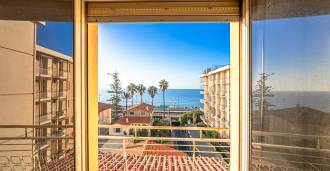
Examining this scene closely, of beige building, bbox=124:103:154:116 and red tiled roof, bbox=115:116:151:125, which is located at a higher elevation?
beige building, bbox=124:103:154:116

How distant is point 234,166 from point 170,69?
1291 mm

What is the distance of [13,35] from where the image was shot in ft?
6.12

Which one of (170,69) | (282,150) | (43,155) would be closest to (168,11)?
(170,69)

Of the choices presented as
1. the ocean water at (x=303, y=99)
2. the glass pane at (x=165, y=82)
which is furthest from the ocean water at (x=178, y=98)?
the ocean water at (x=303, y=99)

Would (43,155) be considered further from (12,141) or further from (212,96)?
(212,96)

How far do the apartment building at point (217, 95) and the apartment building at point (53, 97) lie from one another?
1.48 meters

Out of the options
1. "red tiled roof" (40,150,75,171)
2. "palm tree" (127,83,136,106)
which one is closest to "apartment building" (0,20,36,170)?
"red tiled roof" (40,150,75,171)

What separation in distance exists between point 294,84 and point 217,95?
175 cm

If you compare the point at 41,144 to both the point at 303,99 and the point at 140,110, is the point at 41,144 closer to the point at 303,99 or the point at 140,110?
the point at 140,110

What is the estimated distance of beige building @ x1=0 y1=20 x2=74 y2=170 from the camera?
6.12 ft

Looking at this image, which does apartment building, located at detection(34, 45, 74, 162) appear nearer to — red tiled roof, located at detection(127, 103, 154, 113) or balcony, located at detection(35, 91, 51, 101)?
balcony, located at detection(35, 91, 51, 101)

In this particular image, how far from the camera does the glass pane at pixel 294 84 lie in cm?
70

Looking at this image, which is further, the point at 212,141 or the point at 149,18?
the point at 212,141

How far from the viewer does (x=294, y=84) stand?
0.88 meters
